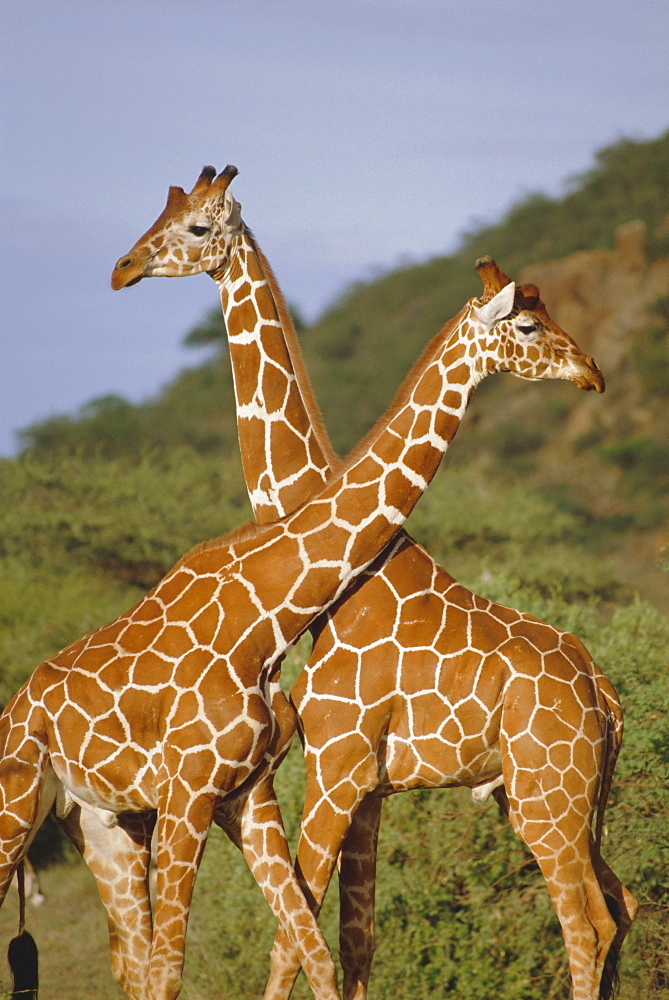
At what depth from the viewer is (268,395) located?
552 cm

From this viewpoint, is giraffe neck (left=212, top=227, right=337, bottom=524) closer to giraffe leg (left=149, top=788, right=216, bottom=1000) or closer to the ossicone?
the ossicone

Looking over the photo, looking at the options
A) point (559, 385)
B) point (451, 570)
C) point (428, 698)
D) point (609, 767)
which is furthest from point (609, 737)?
point (559, 385)

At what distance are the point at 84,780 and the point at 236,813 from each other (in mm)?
683

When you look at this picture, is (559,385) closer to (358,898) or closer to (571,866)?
(358,898)

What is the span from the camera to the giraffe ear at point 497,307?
4.93 m

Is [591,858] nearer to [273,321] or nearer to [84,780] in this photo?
[84,780]

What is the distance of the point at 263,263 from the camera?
18.6 feet

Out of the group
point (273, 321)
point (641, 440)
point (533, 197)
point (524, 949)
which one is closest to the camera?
point (273, 321)

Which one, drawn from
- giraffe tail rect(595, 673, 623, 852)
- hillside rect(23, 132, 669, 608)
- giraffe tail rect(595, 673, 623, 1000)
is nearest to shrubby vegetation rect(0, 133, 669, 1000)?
hillside rect(23, 132, 669, 608)

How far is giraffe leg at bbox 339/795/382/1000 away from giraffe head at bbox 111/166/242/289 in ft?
8.87

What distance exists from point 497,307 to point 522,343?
0.20 meters

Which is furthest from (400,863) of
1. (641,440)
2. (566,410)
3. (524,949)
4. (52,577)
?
(566,410)

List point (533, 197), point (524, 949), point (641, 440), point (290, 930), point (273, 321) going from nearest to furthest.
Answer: point (290, 930), point (273, 321), point (524, 949), point (641, 440), point (533, 197)

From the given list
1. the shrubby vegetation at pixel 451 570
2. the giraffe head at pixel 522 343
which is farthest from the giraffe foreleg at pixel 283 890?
the giraffe head at pixel 522 343
